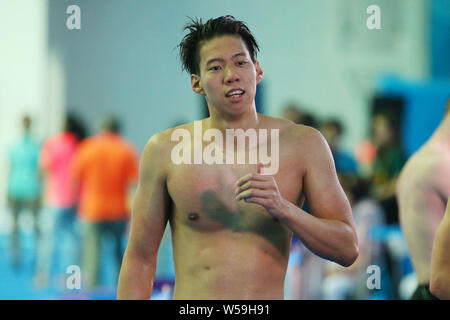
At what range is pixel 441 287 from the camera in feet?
7.36

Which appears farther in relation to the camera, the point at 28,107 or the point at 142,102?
the point at 28,107

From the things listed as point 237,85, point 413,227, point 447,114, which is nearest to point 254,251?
point 237,85

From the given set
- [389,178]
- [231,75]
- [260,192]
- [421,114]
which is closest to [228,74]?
[231,75]

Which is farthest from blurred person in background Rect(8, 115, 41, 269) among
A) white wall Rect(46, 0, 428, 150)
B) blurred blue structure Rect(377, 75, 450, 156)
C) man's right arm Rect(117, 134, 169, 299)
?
man's right arm Rect(117, 134, 169, 299)

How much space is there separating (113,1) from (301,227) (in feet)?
30.4

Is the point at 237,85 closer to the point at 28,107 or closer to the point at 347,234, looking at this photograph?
the point at 347,234

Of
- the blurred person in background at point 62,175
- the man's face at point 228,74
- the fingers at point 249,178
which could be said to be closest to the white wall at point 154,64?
the blurred person in background at point 62,175

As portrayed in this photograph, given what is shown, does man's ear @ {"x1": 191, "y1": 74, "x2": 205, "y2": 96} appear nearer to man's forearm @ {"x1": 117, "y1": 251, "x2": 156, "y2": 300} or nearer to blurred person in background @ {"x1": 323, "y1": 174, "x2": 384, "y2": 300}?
man's forearm @ {"x1": 117, "y1": 251, "x2": 156, "y2": 300}

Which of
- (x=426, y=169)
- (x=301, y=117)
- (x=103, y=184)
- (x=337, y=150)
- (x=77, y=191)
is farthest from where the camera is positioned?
(x=77, y=191)

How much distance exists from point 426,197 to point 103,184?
421 centimetres

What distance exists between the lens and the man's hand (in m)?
1.95

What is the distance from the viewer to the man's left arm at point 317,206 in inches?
77.3

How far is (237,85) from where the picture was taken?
2131 millimetres

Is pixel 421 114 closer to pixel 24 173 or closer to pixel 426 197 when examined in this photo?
pixel 24 173
